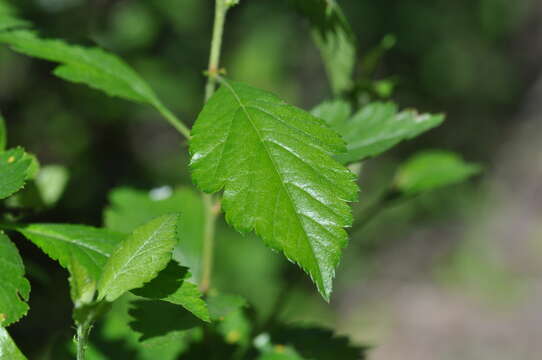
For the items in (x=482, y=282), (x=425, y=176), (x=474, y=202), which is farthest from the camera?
(x=474, y=202)

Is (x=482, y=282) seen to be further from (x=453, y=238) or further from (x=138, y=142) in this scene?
(x=138, y=142)

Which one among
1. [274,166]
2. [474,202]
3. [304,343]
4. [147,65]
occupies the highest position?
[474,202]

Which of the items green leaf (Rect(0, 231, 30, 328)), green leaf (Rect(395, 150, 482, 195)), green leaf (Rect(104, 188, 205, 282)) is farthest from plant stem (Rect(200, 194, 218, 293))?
green leaf (Rect(395, 150, 482, 195))

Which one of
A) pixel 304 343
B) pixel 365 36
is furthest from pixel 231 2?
pixel 365 36

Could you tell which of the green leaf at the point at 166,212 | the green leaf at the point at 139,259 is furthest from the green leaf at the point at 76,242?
the green leaf at the point at 166,212

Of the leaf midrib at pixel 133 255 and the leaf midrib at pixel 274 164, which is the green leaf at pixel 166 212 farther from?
the leaf midrib at pixel 133 255
